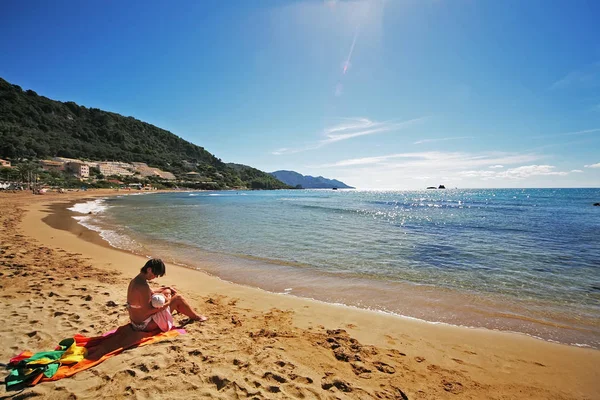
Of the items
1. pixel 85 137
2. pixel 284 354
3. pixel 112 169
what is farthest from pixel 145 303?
pixel 85 137

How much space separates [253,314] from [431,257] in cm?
825

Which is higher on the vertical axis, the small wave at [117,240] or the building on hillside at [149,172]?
the building on hillside at [149,172]

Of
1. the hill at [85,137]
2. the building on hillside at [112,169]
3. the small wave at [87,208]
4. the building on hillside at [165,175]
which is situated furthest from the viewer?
the building on hillside at [165,175]

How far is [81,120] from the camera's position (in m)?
146

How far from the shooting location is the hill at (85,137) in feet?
323

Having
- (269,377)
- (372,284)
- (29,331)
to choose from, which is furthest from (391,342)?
(29,331)

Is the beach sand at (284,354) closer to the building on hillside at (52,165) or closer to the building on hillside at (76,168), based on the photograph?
the building on hillside at (76,168)

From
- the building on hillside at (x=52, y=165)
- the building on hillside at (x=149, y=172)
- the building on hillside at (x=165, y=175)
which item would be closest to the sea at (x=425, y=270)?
the building on hillside at (x=52, y=165)

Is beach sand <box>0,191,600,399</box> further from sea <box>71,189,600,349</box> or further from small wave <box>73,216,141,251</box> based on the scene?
small wave <box>73,216,141,251</box>

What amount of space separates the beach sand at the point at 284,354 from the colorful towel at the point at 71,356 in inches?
4.9

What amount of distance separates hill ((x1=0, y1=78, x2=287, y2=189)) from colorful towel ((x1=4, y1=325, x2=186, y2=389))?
386ft

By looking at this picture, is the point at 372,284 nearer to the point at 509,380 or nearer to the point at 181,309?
the point at 509,380

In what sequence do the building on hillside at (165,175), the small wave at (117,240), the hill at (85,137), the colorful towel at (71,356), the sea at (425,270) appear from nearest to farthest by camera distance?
1. the colorful towel at (71,356)
2. the sea at (425,270)
3. the small wave at (117,240)
4. the hill at (85,137)
5. the building on hillside at (165,175)

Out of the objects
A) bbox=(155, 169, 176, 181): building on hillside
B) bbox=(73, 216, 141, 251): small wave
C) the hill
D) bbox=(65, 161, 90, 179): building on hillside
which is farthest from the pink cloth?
bbox=(155, 169, 176, 181): building on hillside
